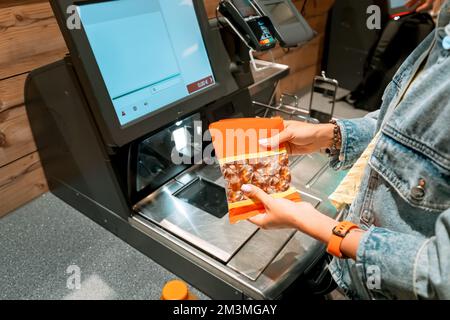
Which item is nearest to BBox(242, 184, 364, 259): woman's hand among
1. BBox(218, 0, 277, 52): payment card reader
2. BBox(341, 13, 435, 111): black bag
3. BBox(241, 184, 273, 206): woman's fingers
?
BBox(241, 184, 273, 206): woman's fingers

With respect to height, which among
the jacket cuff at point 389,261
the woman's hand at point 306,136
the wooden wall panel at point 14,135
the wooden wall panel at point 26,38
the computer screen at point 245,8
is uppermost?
the wooden wall panel at point 26,38

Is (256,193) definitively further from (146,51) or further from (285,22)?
(285,22)

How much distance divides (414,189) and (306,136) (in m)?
0.30

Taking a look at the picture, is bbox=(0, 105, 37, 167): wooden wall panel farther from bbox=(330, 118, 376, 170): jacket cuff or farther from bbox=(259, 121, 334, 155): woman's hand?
bbox=(330, 118, 376, 170): jacket cuff

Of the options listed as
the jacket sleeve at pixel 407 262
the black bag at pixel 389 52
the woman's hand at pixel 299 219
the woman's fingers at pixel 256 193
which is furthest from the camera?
the black bag at pixel 389 52

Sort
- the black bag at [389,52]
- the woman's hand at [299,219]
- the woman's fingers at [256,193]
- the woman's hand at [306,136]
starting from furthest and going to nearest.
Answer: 1. the black bag at [389,52]
2. the woman's hand at [306,136]
3. the woman's fingers at [256,193]
4. the woman's hand at [299,219]

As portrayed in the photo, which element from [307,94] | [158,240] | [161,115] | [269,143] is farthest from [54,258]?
[307,94]

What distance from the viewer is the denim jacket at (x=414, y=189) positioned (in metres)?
0.40

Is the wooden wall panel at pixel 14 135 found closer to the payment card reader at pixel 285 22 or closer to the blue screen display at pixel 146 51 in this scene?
the blue screen display at pixel 146 51

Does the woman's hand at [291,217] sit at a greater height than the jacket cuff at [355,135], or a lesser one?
lesser

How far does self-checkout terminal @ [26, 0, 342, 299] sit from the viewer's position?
57 cm

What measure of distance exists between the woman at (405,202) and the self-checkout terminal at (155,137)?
12 cm

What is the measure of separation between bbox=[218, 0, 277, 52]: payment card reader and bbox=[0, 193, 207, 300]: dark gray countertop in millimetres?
599

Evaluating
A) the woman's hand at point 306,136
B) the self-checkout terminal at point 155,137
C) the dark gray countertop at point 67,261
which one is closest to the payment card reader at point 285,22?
the self-checkout terminal at point 155,137
